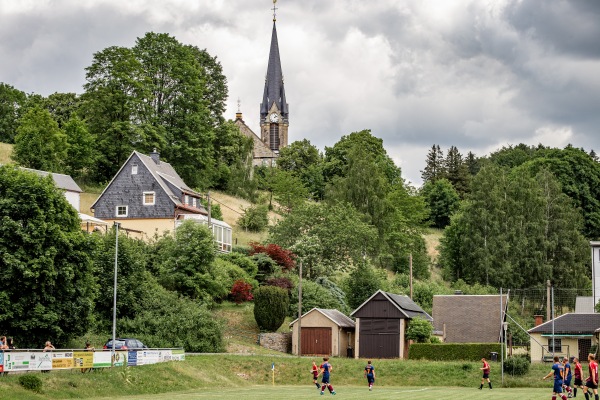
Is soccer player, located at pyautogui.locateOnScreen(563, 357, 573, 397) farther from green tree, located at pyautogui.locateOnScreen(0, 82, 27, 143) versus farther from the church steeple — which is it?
the church steeple

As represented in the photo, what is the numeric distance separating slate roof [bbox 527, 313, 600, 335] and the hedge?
7.77 metres

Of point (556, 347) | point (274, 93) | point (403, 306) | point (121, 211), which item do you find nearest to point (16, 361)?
point (403, 306)

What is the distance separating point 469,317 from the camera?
73.1 metres

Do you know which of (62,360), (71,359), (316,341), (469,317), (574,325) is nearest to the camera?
(62,360)

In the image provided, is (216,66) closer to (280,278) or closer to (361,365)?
(280,278)

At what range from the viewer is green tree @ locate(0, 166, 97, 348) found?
48594 millimetres

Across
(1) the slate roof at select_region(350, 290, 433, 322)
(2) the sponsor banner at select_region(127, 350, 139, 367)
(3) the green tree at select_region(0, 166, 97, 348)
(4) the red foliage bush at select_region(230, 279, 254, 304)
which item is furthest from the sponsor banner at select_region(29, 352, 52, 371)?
(4) the red foliage bush at select_region(230, 279, 254, 304)

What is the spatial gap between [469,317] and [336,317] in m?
9.93

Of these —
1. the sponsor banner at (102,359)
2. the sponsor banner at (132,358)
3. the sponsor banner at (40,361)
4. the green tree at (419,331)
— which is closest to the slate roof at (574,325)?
the green tree at (419,331)

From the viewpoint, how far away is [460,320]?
241 feet

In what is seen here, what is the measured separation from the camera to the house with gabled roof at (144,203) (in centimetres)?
8575

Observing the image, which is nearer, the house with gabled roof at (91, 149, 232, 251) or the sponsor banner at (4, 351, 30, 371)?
the sponsor banner at (4, 351, 30, 371)

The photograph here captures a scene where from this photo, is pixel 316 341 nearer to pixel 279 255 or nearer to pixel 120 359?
pixel 279 255

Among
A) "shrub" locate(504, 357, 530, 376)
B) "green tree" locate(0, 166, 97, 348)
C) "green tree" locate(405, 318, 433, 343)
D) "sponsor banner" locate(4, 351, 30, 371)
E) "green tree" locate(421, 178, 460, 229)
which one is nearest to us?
"sponsor banner" locate(4, 351, 30, 371)
